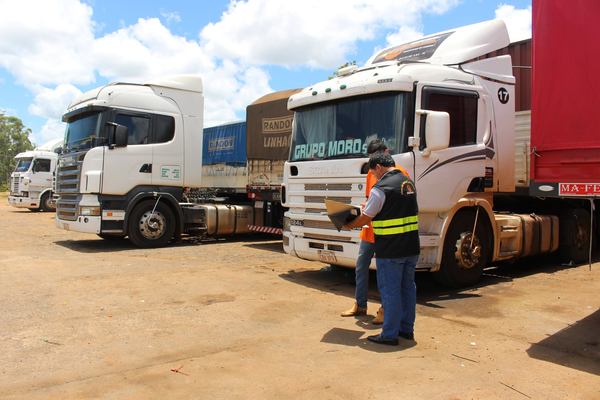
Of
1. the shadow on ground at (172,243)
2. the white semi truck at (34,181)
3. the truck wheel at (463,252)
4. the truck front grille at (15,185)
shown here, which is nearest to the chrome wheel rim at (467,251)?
the truck wheel at (463,252)

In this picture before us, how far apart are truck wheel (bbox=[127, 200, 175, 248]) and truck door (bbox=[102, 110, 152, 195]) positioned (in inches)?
20.6

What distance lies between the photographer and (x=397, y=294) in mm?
4824

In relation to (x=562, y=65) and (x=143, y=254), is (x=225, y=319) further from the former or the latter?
(x=143, y=254)

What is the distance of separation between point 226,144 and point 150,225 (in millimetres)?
3803

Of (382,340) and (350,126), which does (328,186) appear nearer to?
(350,126)

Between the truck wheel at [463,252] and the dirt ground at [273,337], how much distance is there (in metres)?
0.23

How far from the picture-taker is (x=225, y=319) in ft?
18.2

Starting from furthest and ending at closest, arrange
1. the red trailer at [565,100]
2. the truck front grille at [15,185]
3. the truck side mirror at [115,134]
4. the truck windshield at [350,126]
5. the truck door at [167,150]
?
the truck front grille at [15,185], the truck door at [167,150], the truck side mirror at [115,134], the truck windshield at [350,126], the red trailer at [565,100]

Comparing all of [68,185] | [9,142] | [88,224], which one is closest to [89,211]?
[88,224]

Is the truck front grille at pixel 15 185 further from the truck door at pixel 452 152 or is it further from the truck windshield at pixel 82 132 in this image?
the truck door at pixel 452 152

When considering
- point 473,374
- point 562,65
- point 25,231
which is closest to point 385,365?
point 473,374

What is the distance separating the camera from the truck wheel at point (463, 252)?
22.8ft

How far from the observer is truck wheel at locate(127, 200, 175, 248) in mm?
11031

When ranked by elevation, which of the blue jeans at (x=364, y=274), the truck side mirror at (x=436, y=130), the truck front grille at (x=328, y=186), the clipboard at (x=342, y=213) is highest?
the truck side mirror at (x=436, y=130)
